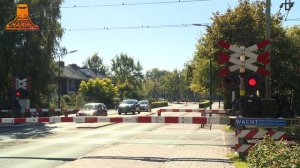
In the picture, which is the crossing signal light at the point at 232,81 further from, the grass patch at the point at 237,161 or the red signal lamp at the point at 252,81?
the grass patch at the point at 237,161

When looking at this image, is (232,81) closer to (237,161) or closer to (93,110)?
(237,161)

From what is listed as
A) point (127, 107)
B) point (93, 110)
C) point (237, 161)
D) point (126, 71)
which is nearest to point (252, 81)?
point (237, 161)

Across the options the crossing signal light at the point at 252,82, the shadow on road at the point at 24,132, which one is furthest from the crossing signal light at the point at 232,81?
the shadow on road at the point at 24,132

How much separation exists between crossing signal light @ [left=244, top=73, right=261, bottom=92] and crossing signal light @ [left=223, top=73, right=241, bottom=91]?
2.58 ft

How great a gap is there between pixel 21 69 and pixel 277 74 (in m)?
22.1

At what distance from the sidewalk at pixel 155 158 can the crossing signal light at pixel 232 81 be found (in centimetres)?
192

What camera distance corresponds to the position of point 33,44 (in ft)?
141

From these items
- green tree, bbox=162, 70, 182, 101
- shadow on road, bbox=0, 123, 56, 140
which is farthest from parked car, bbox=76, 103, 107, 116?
green tree, bbox=162, 70, 182, 101

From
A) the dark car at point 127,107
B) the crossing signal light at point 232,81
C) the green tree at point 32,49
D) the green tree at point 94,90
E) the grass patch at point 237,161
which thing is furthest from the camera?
the green tree at point 94,90

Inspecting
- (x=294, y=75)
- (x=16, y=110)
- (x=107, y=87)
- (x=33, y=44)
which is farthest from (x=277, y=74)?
(x=107, y=87)

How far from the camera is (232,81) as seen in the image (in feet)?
42.7

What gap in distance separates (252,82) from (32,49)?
33.6 metres

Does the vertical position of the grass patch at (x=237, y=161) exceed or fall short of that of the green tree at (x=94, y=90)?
it falls short

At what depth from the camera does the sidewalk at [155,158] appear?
1224 cm
